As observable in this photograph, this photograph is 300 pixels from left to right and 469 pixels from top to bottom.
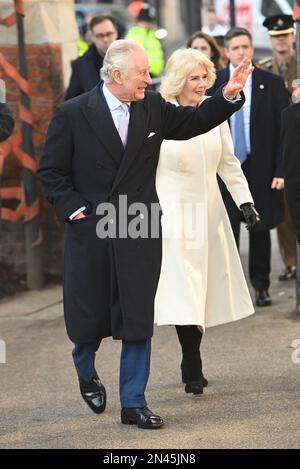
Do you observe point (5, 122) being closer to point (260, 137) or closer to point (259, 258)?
point (260, 137)

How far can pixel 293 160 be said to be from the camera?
6.37m

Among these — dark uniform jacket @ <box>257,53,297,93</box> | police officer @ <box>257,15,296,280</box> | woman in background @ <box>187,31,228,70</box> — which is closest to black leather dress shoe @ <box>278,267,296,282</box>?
police officer @ <box>257,15,296,280</box>

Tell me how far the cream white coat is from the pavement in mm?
454

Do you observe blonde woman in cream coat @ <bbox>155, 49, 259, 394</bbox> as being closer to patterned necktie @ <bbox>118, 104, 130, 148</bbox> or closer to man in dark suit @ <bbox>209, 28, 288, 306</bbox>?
patterned necktie @ <bbox>118, 104, 130, 148</bbox>

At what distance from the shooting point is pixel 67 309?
629 centimetres

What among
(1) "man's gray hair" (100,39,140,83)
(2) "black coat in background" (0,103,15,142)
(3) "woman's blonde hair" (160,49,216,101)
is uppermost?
(1) "man's gray hair" (100,39,140,83)

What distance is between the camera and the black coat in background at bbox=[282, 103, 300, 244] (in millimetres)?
6352

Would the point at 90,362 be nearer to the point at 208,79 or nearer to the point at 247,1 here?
the point at 208,79

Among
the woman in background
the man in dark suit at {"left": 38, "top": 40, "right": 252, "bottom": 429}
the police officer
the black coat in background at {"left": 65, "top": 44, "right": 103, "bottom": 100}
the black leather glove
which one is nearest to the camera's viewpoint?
the man in dark suit at {"left": 38, "top": 40, "right": 252, "bottom": 429}

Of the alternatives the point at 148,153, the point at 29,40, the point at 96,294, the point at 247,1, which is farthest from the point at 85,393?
the point at 247,1

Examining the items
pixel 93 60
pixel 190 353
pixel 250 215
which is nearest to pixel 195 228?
pixel 250 215

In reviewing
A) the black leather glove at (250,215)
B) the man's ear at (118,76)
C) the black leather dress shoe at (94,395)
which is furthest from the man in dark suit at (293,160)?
the black leather dress shoe at (94,395)

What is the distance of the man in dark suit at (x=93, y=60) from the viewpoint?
31.9 ft

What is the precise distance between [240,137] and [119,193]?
10.4ft
